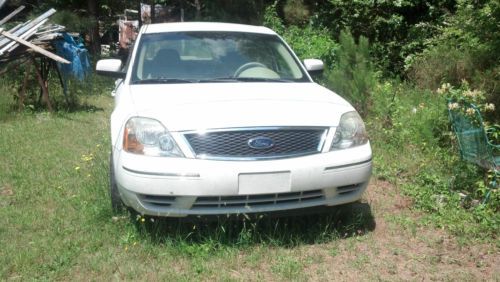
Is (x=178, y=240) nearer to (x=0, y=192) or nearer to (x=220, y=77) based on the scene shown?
(x=220, y=77)

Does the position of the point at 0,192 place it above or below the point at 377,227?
below

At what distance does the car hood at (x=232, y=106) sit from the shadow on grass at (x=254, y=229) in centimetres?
65

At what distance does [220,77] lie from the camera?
470 centimetres

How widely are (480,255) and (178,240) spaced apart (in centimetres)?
213

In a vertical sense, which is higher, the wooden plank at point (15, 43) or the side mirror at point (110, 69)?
the side mirror at point (110, 69)

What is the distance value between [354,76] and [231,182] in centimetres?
444

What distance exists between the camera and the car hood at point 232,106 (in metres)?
3.59

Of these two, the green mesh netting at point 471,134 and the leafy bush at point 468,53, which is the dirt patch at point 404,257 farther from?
the leafy bush at point 468,53

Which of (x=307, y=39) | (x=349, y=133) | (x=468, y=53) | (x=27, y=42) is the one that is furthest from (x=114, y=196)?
(x=307, y=39)

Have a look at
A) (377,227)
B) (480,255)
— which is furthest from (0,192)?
(480,255)

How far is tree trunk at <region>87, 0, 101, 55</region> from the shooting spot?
15.5 meters

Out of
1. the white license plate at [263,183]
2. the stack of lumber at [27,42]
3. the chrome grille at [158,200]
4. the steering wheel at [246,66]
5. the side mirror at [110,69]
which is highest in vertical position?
the steering wheel at [246,66]

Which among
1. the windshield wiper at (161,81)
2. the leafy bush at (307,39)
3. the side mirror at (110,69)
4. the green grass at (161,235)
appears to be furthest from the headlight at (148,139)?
the leafy bush at (307,39)

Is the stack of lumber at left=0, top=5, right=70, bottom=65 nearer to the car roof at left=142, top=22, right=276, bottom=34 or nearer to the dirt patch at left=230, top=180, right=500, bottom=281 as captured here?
the car roof at left=142, top=22, right=276, bottom=34
